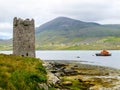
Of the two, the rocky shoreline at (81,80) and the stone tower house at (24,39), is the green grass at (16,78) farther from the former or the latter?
the stone tower house at (24,39)

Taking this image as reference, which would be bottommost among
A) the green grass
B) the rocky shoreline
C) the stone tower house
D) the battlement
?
the rocky shoreline

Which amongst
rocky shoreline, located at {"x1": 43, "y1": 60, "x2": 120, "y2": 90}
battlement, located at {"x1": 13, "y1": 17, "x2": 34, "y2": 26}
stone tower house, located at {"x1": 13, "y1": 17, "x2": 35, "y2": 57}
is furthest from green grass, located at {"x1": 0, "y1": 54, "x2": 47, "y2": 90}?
battlement, located at {"x1": 13, "y1": 17, "x2": 34, "y2": 26}

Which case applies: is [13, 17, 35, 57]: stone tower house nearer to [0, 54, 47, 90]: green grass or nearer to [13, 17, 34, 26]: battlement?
[13, 17, 34, 26]: battlement

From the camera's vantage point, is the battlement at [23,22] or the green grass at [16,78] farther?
the battlement at [23,22]

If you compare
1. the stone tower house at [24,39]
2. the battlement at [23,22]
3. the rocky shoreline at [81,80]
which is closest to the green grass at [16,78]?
the rocky shoreline at [81,80]

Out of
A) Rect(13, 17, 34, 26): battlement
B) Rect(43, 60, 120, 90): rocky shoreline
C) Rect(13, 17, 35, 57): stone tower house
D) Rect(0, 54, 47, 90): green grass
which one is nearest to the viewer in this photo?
Rect(0, 54, 47, 90): green grass

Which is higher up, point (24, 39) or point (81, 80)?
point (24, 39)

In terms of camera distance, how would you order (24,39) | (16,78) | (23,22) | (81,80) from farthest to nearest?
(23,22) < (24,39) < (81,80) < (16,78)

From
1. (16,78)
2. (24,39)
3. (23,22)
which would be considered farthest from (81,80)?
(16,78)

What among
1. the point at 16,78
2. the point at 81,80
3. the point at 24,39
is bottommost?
the point at 81,80

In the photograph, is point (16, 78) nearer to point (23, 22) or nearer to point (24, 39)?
point (24, 39)

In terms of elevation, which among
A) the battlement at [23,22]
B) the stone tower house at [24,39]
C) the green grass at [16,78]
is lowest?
the green grass at [16,78]

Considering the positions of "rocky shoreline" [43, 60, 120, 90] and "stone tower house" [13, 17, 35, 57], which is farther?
"stone tower house" [13, 17, 35, 57]

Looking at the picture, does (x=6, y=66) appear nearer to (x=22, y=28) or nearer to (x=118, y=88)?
(x=118, y=88)
